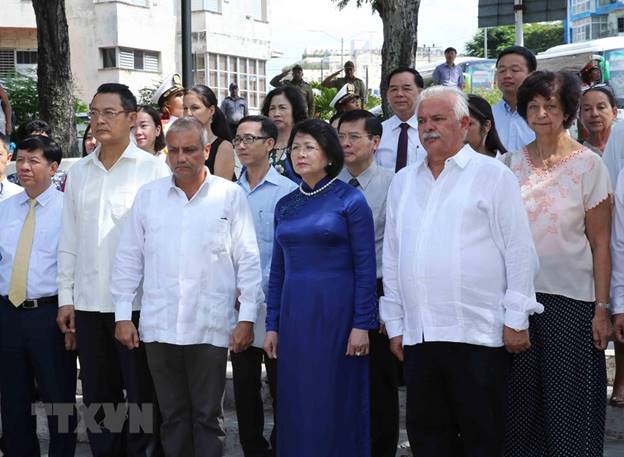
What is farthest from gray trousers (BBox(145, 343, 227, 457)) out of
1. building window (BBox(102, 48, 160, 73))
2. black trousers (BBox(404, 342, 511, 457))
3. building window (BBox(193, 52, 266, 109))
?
building window (BBox(193, 52, 266, 109))

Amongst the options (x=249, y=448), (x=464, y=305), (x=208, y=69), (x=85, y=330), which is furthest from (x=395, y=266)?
(x=208, y=69)

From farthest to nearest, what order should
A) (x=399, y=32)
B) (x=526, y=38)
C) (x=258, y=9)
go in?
(x=526, y=38) < (x=258, y=9) < (x=399, y=32)

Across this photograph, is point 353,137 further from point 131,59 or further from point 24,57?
point 24,57

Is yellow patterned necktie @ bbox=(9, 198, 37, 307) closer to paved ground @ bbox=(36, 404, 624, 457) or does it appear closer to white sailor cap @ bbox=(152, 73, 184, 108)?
paved ground @ bbox=(36, 404, 624, 457)

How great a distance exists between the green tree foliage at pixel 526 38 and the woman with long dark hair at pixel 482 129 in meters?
74.2

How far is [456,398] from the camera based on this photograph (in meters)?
4.42

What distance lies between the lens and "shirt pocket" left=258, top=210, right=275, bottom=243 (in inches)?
222

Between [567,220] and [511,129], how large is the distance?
190 cm

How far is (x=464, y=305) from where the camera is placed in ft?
14.2

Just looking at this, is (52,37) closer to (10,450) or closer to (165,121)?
(165,121)

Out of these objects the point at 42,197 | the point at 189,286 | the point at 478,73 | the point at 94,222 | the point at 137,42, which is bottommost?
the point at 189,286

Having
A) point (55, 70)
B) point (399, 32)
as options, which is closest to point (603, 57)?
point (399, 32)

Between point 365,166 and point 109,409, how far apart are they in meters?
2.12

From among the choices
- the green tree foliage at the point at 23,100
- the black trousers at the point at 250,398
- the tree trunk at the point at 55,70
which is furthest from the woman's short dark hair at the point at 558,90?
the green tree foliage at the point at 23,100
